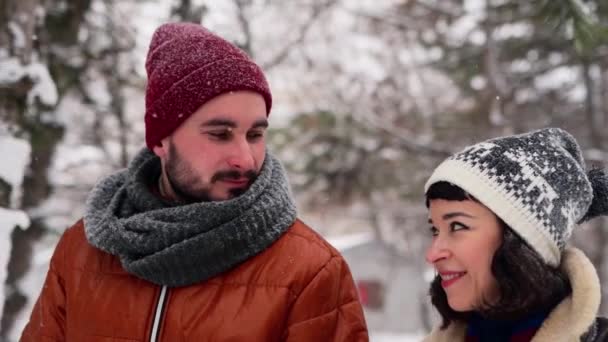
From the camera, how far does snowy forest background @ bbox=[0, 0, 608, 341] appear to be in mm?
3439

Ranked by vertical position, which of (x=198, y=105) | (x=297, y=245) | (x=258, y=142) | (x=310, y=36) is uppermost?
(x=310, y=36)

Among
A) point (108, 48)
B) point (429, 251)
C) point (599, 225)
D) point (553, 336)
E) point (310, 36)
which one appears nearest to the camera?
point (553, 336)

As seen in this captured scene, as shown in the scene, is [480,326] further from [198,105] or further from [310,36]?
[310,36]

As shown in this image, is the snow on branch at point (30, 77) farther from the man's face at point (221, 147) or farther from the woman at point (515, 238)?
the woman at point (515, 238)

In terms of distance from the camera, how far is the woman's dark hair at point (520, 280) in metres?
1.91


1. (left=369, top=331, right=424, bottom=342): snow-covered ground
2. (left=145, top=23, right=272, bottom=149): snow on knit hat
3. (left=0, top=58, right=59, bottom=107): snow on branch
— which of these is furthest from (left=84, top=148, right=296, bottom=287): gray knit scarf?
(left=369, top=331, right=424, bottom=342): snow-covered ground

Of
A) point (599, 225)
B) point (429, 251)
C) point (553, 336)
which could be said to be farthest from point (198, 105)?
point (599, 225)

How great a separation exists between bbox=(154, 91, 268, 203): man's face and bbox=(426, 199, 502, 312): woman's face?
2.21ft

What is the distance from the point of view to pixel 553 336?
1839 mm

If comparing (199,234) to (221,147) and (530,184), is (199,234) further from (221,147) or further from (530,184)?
(530,184)

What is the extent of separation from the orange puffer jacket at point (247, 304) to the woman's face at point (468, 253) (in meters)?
0.32

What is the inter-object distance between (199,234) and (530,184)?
1.05 m

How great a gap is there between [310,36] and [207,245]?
41.5 feet

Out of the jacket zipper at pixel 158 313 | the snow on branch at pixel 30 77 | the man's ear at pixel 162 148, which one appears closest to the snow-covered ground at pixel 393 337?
the snow on branch at pixel 30 77
